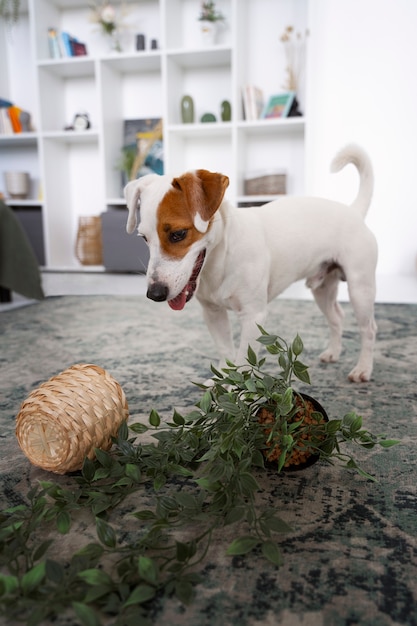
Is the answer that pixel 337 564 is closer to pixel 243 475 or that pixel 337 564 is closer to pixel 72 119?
pixel 243 475

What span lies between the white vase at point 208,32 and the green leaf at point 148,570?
4.25 m

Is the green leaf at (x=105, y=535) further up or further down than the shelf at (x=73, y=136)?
further down

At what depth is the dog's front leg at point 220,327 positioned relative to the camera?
145cm

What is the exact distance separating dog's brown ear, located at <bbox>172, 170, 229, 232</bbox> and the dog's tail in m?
0.66

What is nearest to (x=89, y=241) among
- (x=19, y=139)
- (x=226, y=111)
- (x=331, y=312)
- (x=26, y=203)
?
(x=26, y=203)

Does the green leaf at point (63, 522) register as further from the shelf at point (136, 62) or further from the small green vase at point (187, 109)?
the shelf at point (136, 62)

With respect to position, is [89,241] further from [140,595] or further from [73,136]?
[140,595]

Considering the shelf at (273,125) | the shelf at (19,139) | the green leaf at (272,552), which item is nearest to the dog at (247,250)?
the green leaf at (272,552)

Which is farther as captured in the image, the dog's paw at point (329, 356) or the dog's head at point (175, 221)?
the dog's paw at point (329, 356)

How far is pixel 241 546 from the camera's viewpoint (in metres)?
0.67

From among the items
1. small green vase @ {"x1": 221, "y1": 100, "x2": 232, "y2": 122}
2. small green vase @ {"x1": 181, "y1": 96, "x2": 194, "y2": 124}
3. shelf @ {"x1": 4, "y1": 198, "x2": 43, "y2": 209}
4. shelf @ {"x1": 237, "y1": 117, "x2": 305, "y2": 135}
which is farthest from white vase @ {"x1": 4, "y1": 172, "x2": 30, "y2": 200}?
shelf @ {"x1": 237, "y1": 117, "x2": 305, "y2": 135}

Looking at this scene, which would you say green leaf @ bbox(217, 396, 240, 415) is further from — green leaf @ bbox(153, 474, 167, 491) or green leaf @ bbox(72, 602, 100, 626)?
green leaf @ bbox(72, 602, 100, 626)

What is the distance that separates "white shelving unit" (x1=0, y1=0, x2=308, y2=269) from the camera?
4.11m

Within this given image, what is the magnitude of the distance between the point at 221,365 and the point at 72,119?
401cm
